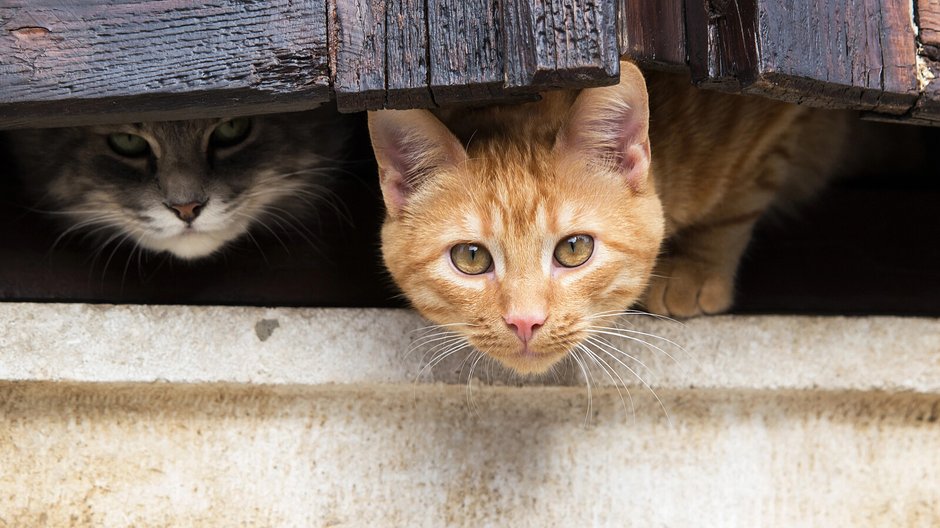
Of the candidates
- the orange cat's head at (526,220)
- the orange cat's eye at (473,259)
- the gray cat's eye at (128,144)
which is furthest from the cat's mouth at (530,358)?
the gray cat's eye at (128,144)

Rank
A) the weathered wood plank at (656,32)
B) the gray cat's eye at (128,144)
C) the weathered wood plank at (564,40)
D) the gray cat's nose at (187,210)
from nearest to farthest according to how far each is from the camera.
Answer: the weathered wood plank at (564,40) < the weathered wood plank at (656,32) < the gray cat's nose at (187,210) < the gray cat's eye at (128,144)

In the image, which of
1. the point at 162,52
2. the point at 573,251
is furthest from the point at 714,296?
the point at 162,52

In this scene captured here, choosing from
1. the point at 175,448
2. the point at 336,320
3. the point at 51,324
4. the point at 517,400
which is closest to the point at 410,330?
the point at 336,320

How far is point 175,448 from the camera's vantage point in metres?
2.04

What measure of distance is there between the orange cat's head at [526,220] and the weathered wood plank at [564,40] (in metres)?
0.30

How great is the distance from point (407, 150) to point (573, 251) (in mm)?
382

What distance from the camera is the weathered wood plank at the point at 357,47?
53.5 inches

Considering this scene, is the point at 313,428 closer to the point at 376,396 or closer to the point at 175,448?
the point at 376,396

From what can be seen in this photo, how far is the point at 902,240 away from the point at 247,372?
164 cm

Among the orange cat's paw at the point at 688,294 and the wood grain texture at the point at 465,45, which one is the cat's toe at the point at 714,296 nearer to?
the orange cat's paw at the point at 688,294

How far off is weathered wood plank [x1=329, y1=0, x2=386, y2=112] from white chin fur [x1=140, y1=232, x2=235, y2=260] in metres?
0.79

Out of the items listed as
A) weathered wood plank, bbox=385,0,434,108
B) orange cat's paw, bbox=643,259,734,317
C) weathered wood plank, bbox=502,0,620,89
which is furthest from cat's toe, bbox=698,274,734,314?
weathered wood plank, bbox=385,0,434,108

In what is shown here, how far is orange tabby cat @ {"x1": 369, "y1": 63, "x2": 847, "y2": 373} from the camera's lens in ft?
5.45

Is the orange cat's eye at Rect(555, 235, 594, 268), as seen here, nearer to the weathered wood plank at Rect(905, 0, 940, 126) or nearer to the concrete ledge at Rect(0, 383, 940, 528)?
the concrete ledge at Rect(0, 383, 940, 528)
